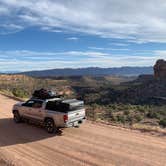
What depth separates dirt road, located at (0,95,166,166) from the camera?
1073cm

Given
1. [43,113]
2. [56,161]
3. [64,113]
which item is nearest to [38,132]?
[43,113]

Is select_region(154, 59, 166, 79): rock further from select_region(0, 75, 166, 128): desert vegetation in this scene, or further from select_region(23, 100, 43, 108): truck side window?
select_region(23, 100, 43, 108): truck side window

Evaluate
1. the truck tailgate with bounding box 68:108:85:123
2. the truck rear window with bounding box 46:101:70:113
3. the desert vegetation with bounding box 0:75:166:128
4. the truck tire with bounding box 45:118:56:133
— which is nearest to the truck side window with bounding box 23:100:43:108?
→ the truck rear window with bounding box 46:101:70:113

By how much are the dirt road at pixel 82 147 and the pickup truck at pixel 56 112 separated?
1.95 feet

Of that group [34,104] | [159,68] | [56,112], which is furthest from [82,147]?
[159,68]

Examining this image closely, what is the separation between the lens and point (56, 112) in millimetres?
14898

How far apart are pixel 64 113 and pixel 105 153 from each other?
12.4 feet

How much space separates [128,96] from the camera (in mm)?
83312

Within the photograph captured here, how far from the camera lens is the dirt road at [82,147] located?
10734 mm

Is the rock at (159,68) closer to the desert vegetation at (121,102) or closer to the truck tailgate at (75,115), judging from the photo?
the desert vegetation at (121,102)

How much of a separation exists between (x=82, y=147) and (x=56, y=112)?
124 inches

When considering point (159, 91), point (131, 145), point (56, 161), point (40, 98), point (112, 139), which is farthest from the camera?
point (159, 91)

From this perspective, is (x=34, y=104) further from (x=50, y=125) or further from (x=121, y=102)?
(x=121, y=102)

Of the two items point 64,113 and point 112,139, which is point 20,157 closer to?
point 64,113
